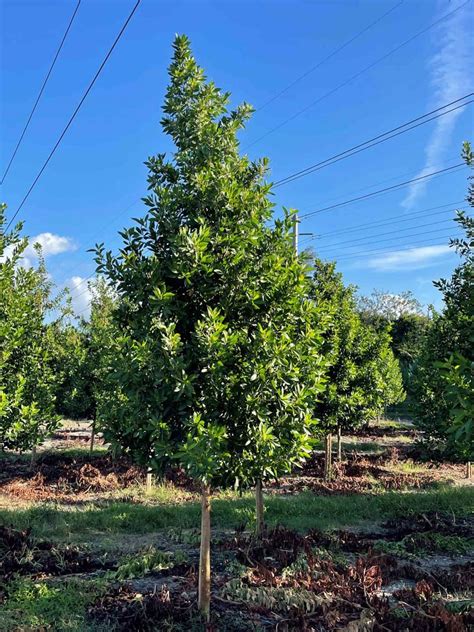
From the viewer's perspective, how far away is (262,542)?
22.4ft

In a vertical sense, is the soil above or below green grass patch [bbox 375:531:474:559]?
above

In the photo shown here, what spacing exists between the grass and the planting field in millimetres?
33

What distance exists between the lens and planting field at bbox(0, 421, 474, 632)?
183 inches

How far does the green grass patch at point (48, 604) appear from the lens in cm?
443

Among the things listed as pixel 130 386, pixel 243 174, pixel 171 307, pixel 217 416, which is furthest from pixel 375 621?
pixel 243 174

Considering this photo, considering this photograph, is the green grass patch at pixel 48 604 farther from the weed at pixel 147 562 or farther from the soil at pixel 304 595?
the weed at pixel 147 562

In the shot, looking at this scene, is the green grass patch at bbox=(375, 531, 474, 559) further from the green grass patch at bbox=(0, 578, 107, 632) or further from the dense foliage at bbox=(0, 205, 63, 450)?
the dense foliage at bbox=(0, 205, 63, 450)

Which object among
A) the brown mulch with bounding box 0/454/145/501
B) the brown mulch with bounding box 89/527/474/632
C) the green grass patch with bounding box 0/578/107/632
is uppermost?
the brown mulch with bounding box 89/527/474/632

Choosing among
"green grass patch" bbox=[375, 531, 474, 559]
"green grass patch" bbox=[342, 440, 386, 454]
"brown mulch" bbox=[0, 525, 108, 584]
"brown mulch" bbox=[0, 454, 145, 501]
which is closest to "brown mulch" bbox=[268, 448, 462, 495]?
"green grass patch" bbox=[342, 440, 386, 454]

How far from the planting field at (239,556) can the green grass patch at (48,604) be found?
0.7 inches

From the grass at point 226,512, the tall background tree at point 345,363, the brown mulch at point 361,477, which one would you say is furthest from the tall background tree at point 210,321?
the brown mulch at point 361,477

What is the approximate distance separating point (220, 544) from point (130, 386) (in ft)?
12.6

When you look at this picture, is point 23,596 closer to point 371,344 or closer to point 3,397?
point 3,397

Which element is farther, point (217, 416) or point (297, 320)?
point (297, 320)
